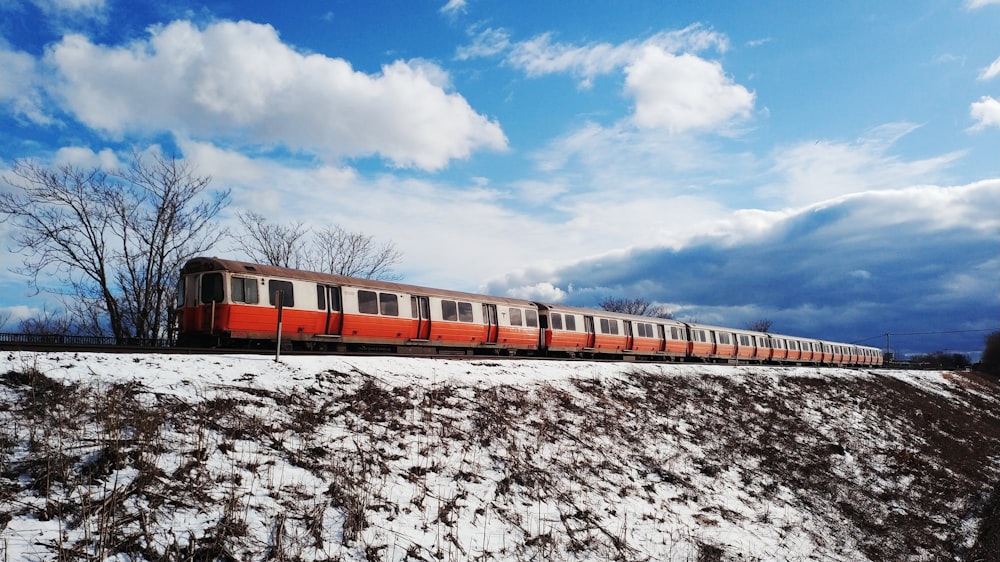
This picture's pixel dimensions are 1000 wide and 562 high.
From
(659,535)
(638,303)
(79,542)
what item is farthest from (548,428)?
(638,303)

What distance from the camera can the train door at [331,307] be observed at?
16781 mm

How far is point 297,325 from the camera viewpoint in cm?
1611

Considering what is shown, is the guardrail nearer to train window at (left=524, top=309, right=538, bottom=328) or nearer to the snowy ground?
the snowy ground

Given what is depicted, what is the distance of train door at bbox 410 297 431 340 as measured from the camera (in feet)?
63.7

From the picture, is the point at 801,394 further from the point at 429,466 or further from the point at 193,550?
the point at 193,550

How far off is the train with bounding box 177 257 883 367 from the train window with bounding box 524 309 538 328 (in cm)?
5

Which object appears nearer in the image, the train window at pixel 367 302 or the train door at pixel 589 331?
the train window at pixel 367 302

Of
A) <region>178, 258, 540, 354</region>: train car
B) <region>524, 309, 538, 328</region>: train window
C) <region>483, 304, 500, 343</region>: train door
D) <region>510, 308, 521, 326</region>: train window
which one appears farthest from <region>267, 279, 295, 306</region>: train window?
<region>524, 309, 538, 328</region>: train window

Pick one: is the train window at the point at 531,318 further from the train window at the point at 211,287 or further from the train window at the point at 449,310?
the train window at the point at 211,287

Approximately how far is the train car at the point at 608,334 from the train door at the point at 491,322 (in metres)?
3.19

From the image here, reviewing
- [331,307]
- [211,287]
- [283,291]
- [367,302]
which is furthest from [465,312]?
[211,287]

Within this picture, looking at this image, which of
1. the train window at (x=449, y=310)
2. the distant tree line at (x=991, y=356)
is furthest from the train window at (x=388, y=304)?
the distant tree line at (x=991, y=356)

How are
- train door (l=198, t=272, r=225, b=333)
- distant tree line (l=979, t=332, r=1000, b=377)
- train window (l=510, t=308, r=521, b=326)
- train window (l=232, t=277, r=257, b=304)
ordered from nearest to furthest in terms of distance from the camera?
train door (l=198, t=272, r=225, b=333) < train window (l=232, t=277, r=257, b=304) < train window (l=510, t=308, r=521, b=326) < distant tree line (l=979, t=332, r=1000, b=377)

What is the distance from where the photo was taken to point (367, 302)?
18.0 m
